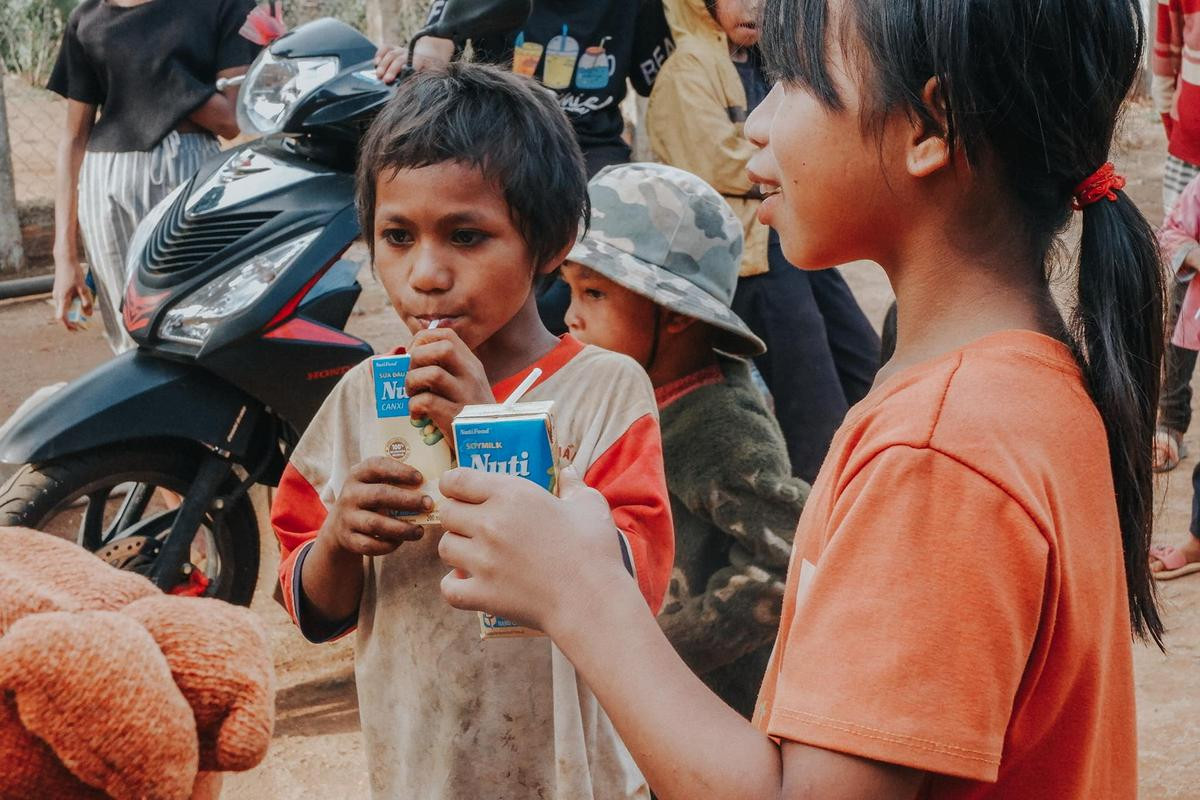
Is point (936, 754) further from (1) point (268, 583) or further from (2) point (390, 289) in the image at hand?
(1) point (268, 583)

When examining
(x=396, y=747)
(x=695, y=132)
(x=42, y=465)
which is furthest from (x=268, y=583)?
(x=396, y=747)

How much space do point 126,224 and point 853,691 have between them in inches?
151

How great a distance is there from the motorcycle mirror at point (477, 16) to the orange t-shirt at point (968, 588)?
1707 millimetres

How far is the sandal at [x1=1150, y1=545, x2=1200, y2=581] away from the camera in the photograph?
4.28 metres

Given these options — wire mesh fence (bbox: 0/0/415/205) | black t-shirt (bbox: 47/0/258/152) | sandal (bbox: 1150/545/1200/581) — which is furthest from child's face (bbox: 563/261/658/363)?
wire mesh fence (bbox: 0/0/415/205)

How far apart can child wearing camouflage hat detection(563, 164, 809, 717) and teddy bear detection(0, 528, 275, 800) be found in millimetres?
1423

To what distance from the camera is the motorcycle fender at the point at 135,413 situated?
2.87 metres

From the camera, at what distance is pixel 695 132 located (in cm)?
378

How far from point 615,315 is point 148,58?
7.81ft

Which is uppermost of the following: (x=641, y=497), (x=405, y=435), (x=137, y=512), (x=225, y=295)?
(x=405, y=435)

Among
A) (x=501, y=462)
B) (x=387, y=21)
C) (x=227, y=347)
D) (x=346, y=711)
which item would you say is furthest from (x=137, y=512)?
(x=387, y=21)

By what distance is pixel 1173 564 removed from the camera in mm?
4293

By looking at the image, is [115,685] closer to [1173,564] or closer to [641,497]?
[641,497]

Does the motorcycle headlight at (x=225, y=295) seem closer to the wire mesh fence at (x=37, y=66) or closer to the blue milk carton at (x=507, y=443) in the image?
the blue milk carton at (x=507, y=443)
